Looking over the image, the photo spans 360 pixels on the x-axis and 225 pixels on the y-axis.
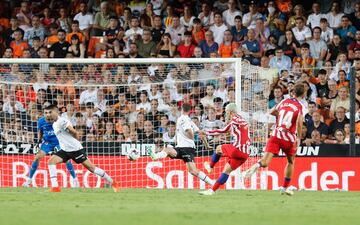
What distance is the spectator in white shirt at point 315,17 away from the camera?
85.0 feet

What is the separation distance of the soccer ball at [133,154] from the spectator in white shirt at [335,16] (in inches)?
259

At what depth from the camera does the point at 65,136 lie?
19562 mm

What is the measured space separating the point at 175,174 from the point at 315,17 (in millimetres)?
6103

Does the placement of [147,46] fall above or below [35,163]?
above

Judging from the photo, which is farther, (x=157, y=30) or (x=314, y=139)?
(x=157, y=30)

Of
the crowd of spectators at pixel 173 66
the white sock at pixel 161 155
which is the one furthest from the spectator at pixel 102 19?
the white sock at pixel 161 155

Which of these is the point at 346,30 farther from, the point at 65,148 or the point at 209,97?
the point at 65,148

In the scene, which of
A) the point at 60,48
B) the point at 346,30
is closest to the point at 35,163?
the point at 60,48

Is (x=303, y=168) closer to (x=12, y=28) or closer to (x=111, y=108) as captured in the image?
(x=111, y=108)

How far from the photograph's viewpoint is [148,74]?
80.7 feet

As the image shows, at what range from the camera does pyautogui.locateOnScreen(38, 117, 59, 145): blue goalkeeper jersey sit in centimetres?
2192

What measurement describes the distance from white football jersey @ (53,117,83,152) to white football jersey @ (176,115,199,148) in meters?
2.57

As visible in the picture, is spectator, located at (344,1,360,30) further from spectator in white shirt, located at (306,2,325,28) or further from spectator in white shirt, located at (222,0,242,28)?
spectator in white shirt, located at (222,0,242,28)

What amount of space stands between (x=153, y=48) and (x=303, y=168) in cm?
637
